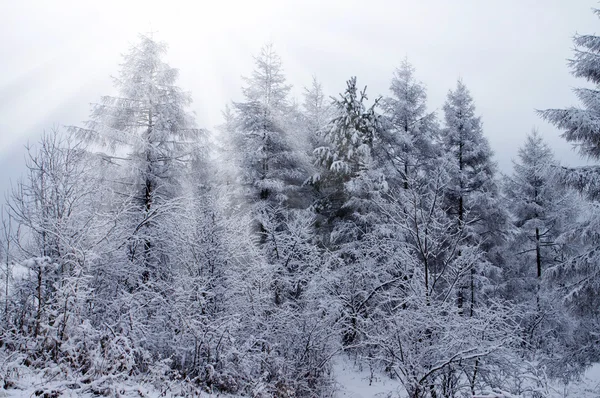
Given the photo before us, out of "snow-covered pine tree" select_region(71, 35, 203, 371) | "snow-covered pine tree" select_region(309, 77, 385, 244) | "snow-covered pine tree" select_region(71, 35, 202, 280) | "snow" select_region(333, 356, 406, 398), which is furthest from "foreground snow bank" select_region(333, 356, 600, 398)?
"snow-covered pine tree" select_region(71, 35, 202, 280)

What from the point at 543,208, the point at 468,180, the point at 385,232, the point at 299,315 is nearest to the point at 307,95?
the point at 468,180

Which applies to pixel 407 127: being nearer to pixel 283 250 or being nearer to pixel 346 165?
pixel 346 165

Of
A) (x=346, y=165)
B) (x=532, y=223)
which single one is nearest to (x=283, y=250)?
(x=346, y=165)

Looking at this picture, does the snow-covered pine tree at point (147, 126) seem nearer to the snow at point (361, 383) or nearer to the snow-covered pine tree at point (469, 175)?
the snow at point (361, 383)

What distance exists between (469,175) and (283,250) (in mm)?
10241

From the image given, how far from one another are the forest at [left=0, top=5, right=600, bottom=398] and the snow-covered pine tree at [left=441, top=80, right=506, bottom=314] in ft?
0.31

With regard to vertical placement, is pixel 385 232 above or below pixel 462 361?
above

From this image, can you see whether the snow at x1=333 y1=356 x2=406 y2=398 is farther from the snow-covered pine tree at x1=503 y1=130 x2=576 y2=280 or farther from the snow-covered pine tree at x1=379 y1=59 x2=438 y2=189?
the snow-covered pine tree at x1=503 y1=130 x2=576 y2=280

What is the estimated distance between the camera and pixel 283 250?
464 inches

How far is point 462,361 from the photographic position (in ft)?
18.5

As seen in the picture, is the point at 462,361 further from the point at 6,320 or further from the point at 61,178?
the point at 61,178

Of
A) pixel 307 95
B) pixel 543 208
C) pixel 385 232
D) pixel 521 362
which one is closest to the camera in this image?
pixel 521 362

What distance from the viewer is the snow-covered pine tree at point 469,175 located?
16047 millimetres

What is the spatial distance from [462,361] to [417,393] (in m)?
0.88
